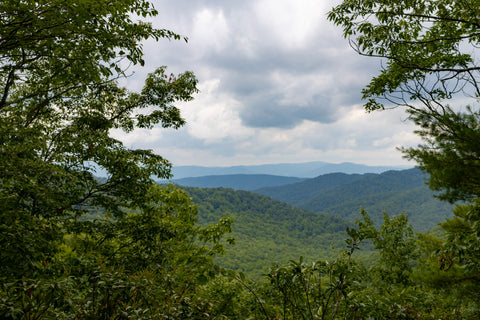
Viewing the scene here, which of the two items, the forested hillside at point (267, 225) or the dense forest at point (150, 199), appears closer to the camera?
the dense forest at point (150, 199)

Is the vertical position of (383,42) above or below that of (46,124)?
above

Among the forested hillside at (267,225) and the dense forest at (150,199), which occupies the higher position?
the dense forest at (150,199)

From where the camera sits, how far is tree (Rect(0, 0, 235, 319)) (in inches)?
108

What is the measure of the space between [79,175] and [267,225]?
6364 inches

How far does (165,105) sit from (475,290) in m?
11.0

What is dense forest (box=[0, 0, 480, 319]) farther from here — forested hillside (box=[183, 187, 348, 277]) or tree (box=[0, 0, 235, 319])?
forested hillside (box=[183, 187, 348, 277])

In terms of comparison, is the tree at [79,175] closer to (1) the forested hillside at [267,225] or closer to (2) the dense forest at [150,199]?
(2) the dense forest at [150,199]

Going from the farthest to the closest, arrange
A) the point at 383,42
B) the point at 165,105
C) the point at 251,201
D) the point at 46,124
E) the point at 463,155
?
1. the point at 251,201
2. the point at 165,105
3. the point at 46,124
4. the point at 383,42
5. the point at 463,155

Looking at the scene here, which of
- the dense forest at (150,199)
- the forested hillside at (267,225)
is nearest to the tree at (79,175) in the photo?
the dense forest at (150,199)

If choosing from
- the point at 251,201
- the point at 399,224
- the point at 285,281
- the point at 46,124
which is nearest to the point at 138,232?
the point at 46,124

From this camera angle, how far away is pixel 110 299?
280 cm

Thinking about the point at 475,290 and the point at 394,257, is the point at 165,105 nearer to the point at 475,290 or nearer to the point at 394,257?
the point at 475,290

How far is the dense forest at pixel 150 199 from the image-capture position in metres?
2.73

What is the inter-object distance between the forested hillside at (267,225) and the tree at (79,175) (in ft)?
332
